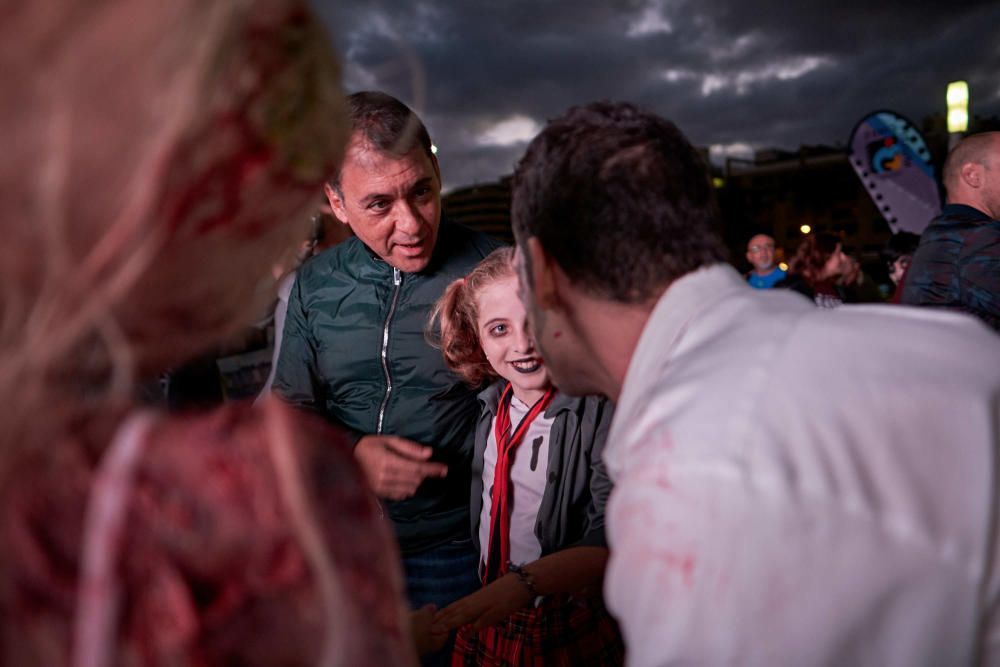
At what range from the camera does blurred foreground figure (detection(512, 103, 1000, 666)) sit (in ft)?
2.91

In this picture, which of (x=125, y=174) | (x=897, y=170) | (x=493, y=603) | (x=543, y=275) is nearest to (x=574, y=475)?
(x=493, y=603)

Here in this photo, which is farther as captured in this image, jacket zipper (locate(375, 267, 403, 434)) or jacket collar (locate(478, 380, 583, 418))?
jacket zipper (locate(375, 267, 403, 434))

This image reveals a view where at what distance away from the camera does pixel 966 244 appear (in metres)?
3.70

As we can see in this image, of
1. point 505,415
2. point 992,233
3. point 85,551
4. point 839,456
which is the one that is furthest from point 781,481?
point 992,233

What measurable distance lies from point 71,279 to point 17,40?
0.58ft

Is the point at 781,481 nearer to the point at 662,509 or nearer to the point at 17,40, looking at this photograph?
the point at 662,509

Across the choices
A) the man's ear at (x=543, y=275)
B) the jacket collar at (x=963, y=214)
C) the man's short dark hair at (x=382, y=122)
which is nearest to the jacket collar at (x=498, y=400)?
the man's ear at (x=543, y=275)

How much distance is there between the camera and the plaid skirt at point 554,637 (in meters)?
1.78

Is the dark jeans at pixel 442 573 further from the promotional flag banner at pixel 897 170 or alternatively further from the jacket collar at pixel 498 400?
the promotional flag banner at pixel 897 170

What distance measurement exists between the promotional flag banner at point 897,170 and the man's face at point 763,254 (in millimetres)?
1636

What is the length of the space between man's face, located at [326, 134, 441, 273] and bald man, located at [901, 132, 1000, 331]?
2955 mm

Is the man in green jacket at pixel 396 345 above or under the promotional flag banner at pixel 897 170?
under

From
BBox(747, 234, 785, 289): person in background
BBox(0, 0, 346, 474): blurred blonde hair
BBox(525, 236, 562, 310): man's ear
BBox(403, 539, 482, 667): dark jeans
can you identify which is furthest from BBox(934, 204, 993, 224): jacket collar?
BBox(0, 0, 346, 474): blurred blonde hair

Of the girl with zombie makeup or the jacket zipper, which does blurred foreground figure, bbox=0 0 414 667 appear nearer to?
the girl with zombie makeup
